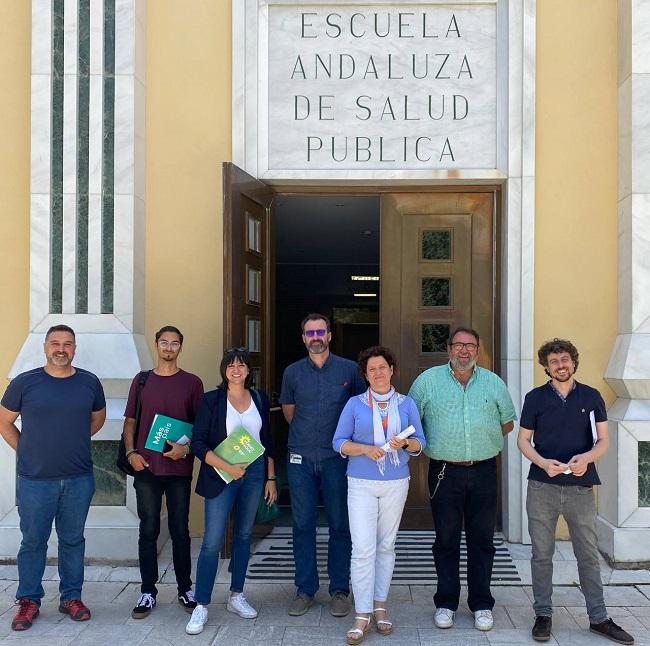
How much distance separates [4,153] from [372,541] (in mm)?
4045

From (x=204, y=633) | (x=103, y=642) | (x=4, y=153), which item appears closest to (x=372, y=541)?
(x=204, y=633)

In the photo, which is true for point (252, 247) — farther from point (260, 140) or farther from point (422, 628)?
point (422, 628)

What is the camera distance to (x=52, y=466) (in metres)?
4.41

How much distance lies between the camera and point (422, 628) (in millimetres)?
4352

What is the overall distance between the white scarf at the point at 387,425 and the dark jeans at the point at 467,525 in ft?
1.13

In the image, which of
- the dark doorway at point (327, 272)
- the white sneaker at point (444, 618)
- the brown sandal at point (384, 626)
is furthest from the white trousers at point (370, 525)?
the dark doorway at point (327, 272)

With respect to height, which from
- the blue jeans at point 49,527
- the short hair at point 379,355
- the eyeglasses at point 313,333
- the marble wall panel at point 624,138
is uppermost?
the marble wall panel at point 624,138

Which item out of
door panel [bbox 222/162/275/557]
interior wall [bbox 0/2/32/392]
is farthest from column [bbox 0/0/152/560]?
door panel [bbox 222/162/275/557]

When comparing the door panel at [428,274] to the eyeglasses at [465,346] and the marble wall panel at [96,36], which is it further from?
the marble wall panel at [96,36]

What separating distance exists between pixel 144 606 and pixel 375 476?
1.60 metres

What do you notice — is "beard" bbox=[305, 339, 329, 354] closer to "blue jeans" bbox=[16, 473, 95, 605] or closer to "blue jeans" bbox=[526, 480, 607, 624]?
"blue jeans" bbox=[526, 480, 607, 624]

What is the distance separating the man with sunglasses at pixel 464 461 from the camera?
4297mm

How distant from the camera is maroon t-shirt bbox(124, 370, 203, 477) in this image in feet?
14.8

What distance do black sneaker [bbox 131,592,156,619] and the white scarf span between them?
1.62m
